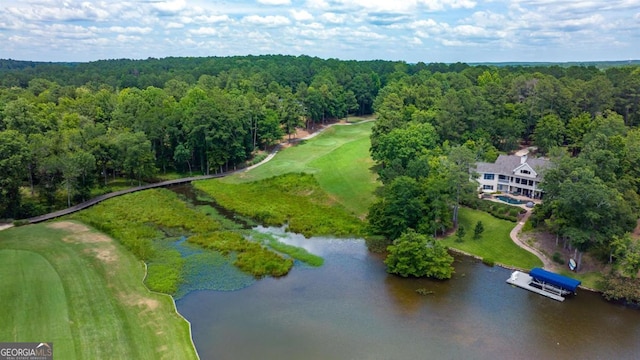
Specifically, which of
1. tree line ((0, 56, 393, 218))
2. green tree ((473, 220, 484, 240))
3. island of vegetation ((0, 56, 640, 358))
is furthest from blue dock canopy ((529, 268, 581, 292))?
tree line ((0, 56, 393, 218))

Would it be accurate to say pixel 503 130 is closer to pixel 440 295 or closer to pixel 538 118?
pixel 538 118

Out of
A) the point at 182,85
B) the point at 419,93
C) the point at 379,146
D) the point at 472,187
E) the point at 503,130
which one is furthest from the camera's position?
the point at 182,85

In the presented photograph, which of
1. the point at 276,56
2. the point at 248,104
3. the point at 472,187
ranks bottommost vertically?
the point at 472,187

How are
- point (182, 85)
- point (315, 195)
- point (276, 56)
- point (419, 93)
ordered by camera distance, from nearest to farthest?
1. point (315, 195)
2. point (419, 93)
3. point (182, 85)
4. point (276, 56)

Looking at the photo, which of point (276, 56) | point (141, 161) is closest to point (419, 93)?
point (141, 161)

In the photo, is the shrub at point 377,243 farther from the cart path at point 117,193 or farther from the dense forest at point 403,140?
the cart path at point 117,193

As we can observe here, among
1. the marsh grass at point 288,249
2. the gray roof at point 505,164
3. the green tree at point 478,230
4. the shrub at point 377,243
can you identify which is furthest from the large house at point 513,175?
the marsh grass at point 288,249

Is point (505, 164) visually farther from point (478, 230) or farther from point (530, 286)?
point (530, 286)

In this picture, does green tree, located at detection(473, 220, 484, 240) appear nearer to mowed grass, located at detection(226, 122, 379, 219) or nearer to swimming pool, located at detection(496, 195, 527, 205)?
swimming pool, located at detection(496, 195, 527, 205)
